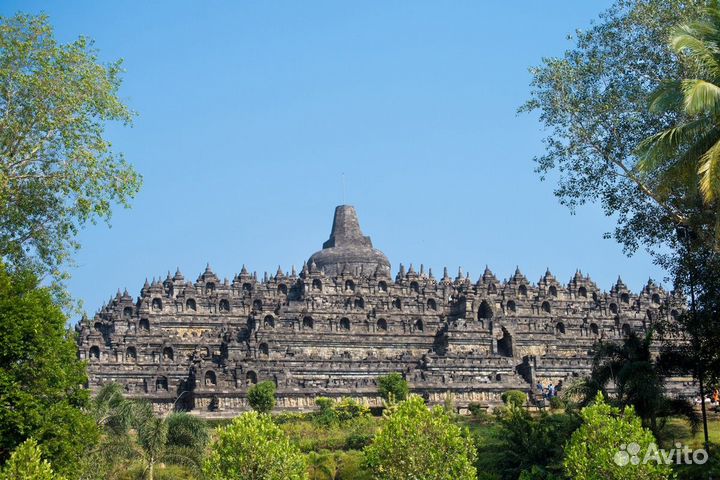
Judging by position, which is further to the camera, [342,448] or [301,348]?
[301,348]

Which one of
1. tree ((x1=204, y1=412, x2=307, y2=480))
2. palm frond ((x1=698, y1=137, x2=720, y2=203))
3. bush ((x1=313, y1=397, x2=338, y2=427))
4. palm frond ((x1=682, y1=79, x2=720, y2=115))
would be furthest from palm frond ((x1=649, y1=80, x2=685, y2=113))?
bush ((x1=313, y1=397, x2=338, y2=427))

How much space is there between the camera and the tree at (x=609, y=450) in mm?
30125

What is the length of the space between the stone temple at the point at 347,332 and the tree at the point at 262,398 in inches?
183

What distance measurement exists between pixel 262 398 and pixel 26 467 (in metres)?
32.1

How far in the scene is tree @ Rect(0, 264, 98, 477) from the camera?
3303cm

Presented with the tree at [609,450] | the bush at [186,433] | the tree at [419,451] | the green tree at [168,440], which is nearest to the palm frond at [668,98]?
the tree at [609,450]

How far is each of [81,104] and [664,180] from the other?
789 inches

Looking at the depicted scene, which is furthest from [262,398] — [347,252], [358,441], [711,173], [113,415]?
[711,173]

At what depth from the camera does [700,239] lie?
36.9 metres

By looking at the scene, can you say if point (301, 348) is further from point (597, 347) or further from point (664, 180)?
point (664, 180)

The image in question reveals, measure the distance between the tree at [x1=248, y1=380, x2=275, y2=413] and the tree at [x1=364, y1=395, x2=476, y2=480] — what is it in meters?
29.1

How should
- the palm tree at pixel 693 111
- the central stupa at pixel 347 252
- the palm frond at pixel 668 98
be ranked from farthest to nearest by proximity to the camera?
the central stupa at pixel 347 252
the palm frond at pixel 668 98
the palm tree at pixel 693 111

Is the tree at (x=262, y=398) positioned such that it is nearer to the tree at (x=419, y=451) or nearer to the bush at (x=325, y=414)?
the bush at (x=325, y=414)

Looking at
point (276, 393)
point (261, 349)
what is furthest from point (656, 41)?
point (261, 349)
